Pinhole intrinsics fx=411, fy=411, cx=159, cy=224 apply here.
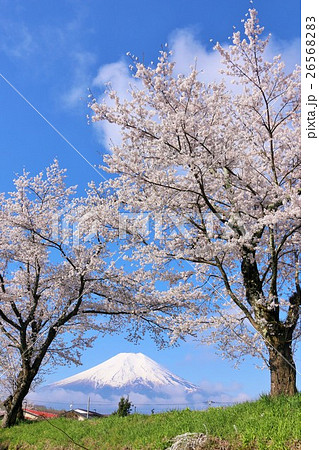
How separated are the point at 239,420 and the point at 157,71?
9389 millimetres

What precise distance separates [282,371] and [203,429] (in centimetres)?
336

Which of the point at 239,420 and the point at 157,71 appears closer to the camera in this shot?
the point at 239,420

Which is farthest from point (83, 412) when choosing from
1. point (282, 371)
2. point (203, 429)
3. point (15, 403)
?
point (203, 429)

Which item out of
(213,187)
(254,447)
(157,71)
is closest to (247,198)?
(213,187)

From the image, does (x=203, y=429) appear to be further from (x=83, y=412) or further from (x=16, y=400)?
(x=83, y=412)

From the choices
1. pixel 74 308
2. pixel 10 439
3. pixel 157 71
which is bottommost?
pixel 10 439

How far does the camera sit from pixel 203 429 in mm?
8891

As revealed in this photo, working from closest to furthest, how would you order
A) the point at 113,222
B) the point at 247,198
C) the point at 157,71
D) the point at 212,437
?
the point at 212,437 → the point at 157,71 → the point at 247,198 → the point at 113,222

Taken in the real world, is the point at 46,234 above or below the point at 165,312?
above

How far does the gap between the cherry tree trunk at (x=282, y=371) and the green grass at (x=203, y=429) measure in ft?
3.48

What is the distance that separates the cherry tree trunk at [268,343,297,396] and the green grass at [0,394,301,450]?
41.8 inches

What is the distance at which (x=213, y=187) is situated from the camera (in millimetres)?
13383
